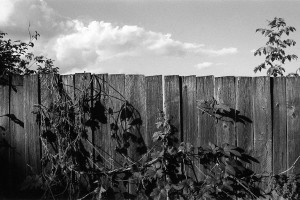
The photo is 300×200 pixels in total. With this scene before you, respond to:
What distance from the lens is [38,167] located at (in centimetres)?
436

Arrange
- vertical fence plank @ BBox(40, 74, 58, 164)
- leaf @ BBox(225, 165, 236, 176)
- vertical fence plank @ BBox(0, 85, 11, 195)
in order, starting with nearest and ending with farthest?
leaf @ BBox(225, 165, 236, 176) → vertical fence plank @ BBox(40, 74, 58, 164) → vertical fence plank @ BBox(0, 85, 11, 195)

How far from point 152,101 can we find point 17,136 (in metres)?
1.73

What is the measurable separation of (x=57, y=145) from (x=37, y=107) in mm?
501

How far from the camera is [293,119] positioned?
12.6ft

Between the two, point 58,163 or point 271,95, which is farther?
point 58,163

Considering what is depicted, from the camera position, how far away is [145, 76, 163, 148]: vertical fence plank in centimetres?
396

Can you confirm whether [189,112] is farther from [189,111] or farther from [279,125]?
[279,125]

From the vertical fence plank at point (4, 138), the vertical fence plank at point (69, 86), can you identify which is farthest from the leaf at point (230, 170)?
the vertical fence plank at point (4, 138)

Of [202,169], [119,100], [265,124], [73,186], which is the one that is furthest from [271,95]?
[73,186]

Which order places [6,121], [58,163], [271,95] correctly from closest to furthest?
[271,95] < [58,163] < [6,121]

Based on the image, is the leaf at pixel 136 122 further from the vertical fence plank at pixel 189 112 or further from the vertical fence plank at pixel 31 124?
the vertical fence plank at pixel 31 124

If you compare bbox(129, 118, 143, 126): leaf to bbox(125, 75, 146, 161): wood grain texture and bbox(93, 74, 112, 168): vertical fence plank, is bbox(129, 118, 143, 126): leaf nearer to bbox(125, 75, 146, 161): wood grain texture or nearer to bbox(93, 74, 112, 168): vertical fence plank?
bbox(125, 75, 146, 161): wood grain texture

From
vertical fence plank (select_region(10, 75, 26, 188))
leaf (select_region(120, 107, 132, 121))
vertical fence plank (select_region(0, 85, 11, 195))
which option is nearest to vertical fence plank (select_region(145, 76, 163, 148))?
leaf (select_region(120, 107, 132, 121))

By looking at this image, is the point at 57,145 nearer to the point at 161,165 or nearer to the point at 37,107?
the point at 37,107
